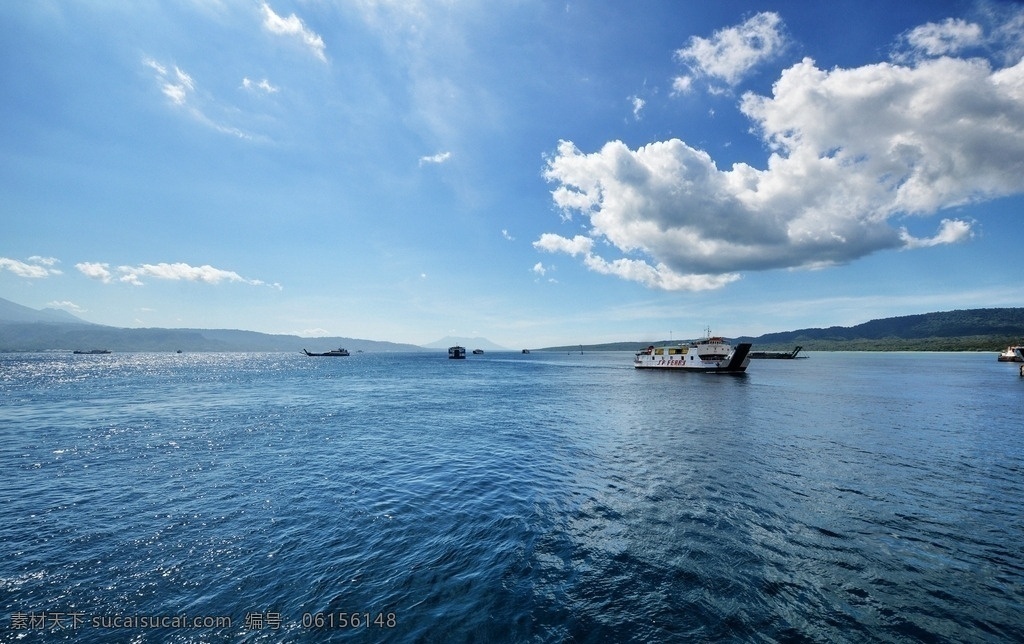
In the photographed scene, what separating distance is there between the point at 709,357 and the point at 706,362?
157 cm

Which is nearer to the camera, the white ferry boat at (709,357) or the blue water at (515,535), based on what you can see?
the blue water at (515,535)

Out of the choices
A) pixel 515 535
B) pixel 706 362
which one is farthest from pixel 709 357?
pixel 515 535

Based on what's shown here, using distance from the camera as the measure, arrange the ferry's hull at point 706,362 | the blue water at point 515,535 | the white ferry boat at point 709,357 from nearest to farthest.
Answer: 1. the blue water at point 515,535
2. the ferry's hull at point 706,362
3. the white ferry boat at point 709,357

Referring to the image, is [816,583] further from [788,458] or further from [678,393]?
[678,393]

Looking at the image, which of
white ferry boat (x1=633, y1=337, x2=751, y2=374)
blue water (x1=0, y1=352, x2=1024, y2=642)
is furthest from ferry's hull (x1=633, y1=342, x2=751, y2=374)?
blue water (x1=0, y1=352, x2=1024, y2=642)

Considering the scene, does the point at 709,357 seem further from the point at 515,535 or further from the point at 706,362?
the point at 515,535

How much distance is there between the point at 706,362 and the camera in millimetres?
98062

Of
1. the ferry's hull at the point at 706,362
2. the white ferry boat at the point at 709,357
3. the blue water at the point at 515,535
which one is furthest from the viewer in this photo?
the white ferry boat at the point at 709,357

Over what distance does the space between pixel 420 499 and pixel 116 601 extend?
9793 mm

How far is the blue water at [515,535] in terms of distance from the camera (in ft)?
31.0

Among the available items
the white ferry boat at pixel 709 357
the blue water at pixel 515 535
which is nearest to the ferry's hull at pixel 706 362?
the white ferry boat at pixel 709 357

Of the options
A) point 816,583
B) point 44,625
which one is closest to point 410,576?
point 44,625

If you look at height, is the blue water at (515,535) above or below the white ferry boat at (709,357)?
below

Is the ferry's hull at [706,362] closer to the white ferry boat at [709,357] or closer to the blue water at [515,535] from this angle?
the white ferry boat at [709,357]
